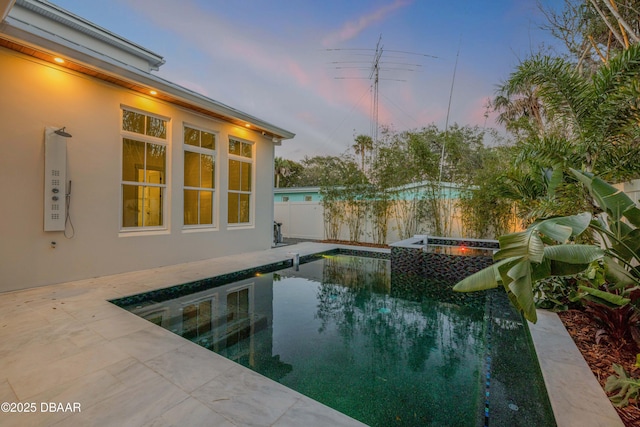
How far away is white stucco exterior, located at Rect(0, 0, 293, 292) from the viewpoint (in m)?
4.21

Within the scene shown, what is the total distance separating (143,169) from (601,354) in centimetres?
747

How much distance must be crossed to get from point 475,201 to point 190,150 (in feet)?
25.9

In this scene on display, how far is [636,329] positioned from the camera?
2.64 m

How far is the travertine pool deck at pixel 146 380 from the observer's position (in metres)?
1.80

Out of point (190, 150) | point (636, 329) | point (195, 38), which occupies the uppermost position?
point (195, 38)

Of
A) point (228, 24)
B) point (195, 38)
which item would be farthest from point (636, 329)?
point (195, 38)

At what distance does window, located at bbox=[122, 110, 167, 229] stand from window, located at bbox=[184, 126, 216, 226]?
1.85ft

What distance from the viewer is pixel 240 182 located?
26.2 feet

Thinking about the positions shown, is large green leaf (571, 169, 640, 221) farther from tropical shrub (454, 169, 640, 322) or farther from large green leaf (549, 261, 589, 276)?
large green leaf (549, 261, 589, 276)

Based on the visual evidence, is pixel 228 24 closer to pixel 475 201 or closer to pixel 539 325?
pixel 475 201

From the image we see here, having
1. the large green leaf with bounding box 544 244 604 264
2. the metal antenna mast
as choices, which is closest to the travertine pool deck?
the large green leaf with bounding box 544 244 604 264

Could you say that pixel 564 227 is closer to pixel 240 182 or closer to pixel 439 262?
pixel 439 262

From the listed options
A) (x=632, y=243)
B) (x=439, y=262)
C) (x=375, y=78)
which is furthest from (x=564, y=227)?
(x=375, y=78)

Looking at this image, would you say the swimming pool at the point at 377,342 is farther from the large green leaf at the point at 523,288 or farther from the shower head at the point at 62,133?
the shower head at the point at 62,133
